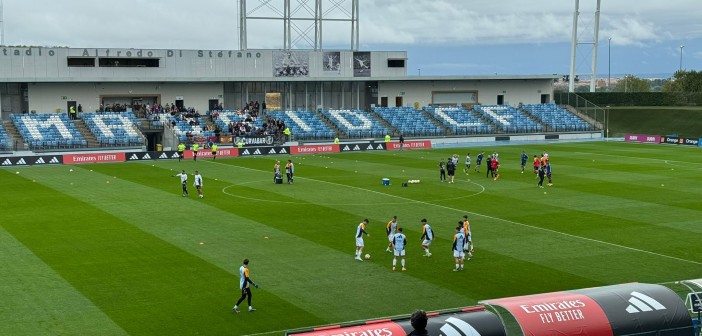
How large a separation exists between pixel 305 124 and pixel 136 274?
58.2 metres

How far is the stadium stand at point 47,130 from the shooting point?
7200cm

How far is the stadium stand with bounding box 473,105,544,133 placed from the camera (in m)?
92.7

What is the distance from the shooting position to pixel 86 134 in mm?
76062

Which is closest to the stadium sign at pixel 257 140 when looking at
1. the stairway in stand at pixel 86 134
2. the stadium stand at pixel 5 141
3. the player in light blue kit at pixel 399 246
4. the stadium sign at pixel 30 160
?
the stairway in stand at pixel 86 134

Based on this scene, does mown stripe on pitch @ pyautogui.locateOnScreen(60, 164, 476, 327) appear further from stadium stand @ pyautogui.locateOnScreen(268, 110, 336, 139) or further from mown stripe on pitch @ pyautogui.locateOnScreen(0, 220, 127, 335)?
stadium stand @ pyautogui.locateOnScreen(268, 110, 336, 139)

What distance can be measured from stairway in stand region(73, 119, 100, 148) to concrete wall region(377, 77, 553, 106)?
105ft

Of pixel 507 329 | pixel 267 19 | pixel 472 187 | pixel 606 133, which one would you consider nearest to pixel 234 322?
pixel 507 329

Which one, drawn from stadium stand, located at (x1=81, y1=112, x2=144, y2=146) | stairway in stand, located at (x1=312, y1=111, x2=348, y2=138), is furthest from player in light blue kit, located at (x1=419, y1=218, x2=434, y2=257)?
stairway in stand, located at (x1=312, y1=111, x2=348, y2=138)

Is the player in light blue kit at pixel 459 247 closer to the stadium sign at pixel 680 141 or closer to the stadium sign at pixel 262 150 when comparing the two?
the stadium sign at pixel 262 150

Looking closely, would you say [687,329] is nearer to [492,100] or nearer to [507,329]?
[507,329]

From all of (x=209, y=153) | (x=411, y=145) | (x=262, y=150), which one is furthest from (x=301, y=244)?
(x=411, y=145)

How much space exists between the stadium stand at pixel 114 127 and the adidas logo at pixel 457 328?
207ft

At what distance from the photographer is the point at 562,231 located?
35.5m

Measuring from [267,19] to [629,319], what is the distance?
76987 millimetres
